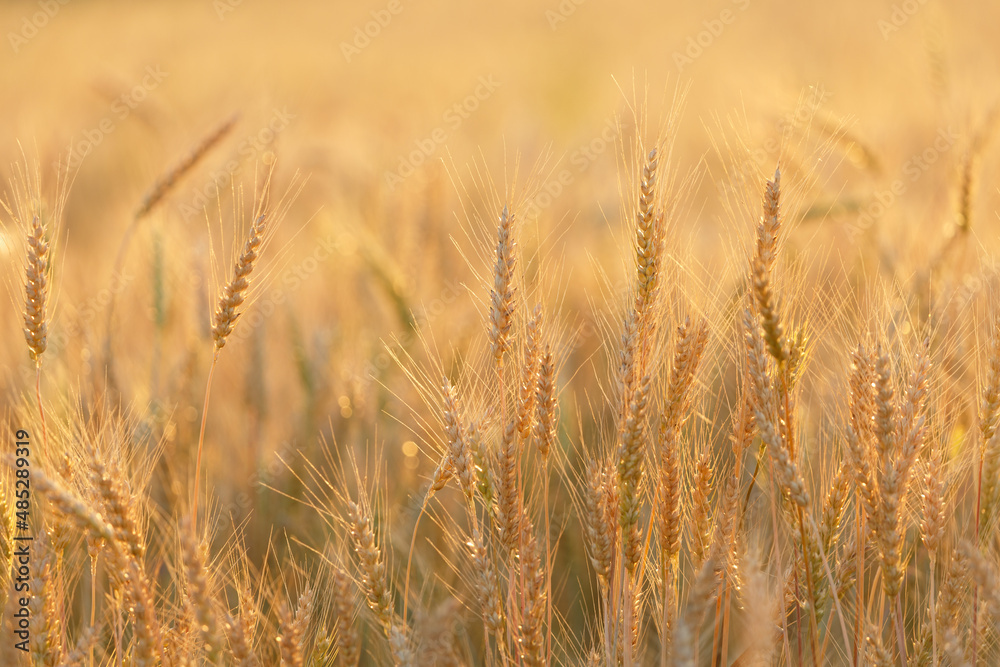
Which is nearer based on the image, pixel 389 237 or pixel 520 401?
pixel 520 401

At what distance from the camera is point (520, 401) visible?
4.43ft

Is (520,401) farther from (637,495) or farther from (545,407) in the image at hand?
(637,495)

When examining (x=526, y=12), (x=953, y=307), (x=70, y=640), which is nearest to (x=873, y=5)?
(x=526, y=12)

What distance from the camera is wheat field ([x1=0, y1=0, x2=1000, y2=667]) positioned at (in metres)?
1.31

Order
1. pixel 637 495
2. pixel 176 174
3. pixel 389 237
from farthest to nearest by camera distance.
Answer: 1. pixel 389 237
2. pixel 176 174
3. pixel 637 495

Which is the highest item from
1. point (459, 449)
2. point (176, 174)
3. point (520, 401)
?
point (176, 174)

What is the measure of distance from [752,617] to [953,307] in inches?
57.1

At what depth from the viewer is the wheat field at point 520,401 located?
1314 millimetres

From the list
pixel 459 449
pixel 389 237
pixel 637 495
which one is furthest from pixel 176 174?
pixel 637 495

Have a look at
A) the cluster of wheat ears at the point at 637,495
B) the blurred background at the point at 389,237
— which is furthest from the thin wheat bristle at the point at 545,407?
the blurred background at the point at 389,237

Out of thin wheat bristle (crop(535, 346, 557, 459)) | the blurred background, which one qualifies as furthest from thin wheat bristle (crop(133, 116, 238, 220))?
thin wheat bristle (crop(535, 346, 557, 459))

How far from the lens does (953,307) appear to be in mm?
1992

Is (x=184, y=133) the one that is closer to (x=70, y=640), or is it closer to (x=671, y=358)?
(x=70, y=640)

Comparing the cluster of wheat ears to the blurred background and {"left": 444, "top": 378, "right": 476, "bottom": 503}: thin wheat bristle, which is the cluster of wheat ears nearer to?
{"left": 444, "top": 378, "right": 476, "bottom": 503}: thin wheat bristle
